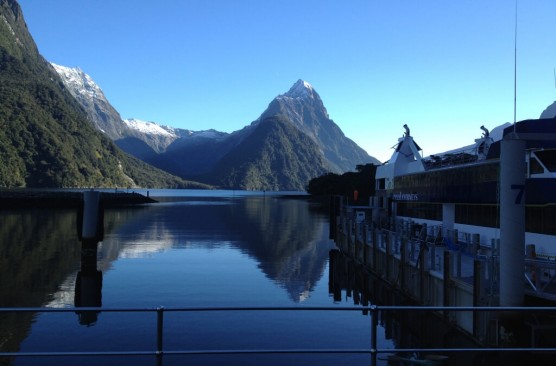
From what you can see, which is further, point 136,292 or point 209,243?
point 209,243

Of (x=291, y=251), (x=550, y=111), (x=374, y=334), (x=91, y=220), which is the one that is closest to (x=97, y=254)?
(x=91, y=220)

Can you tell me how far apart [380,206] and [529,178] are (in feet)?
90.5

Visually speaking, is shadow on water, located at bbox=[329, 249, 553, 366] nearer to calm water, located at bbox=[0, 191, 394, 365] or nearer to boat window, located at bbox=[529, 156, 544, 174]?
calm water, located at bbox=[0, 191, 394, 365]

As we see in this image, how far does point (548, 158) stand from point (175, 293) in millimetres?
21670

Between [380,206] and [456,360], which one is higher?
[380,206]

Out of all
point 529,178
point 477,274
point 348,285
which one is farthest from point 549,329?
point 348,285

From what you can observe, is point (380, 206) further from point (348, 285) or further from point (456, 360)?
point (456, 360)

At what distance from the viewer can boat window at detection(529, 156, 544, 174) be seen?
72.1ft

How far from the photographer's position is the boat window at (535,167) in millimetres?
21969

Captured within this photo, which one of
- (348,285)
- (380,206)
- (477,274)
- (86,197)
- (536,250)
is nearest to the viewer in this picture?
(477,274)

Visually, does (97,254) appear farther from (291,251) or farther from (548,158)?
(548,158)

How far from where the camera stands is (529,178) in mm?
22312

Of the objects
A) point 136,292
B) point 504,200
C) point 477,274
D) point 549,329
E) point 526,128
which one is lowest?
point 136,292

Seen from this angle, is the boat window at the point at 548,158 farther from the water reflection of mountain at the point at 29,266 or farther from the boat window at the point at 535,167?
the water reflection of mountain at the point at 29,266
